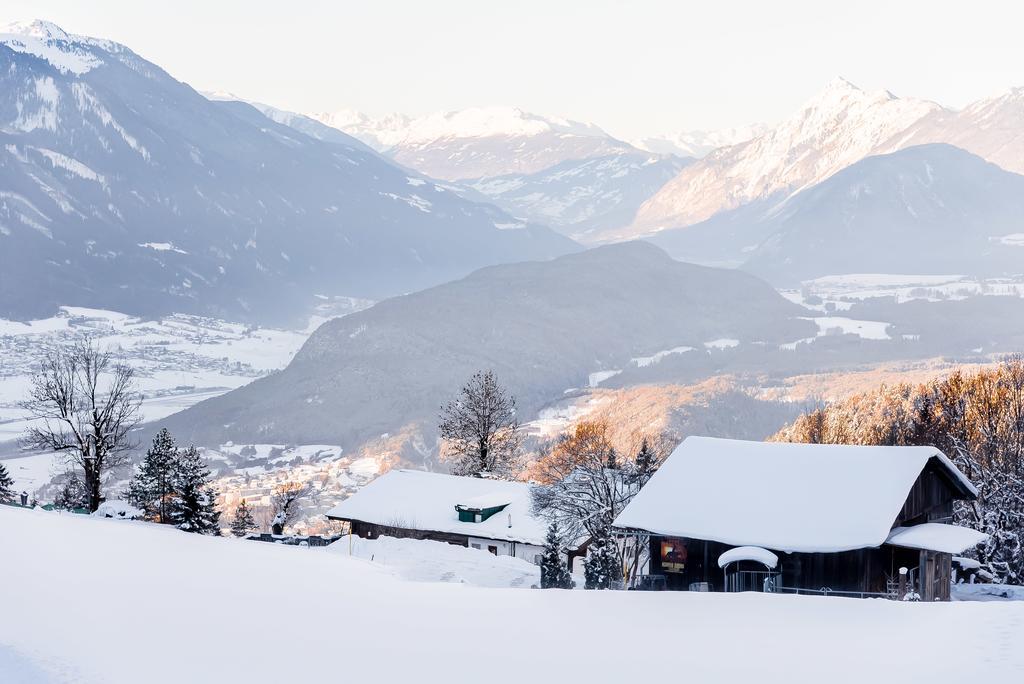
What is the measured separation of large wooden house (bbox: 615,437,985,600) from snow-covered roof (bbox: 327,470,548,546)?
20283 millimetres

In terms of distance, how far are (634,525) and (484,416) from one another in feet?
108

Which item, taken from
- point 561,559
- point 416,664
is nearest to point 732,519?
point 561,559

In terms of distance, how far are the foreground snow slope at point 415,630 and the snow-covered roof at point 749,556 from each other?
1018 cm

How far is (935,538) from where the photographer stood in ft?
112

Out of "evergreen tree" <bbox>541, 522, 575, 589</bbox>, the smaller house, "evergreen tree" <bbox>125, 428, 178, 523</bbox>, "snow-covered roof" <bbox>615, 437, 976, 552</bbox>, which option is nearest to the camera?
"snow-covered roof" <bbox>615, 437, 976, 552</bbox>

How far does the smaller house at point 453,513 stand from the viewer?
5828cm

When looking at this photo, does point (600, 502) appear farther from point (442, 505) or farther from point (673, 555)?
point (442, 505)

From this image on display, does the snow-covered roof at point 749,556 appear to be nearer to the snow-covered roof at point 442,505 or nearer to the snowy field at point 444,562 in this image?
the snowy field at point 444,562

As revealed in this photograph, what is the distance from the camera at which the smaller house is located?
191 ft

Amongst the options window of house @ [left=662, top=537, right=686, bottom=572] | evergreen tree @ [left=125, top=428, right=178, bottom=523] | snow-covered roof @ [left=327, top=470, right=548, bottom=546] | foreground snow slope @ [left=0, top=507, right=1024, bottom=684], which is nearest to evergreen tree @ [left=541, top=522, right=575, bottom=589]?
window of house @ [left=662, top=537, right=686, bottom=572]

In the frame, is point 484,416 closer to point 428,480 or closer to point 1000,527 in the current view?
point 428,480

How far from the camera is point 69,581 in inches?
795

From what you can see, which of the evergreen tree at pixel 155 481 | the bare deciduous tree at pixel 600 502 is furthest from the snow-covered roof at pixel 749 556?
the evergreen tree at pixel 155 481

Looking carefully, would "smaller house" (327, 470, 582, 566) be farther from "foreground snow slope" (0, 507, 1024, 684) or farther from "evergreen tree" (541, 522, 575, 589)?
"foreground snow slope" (0, 507, 1024, 684)
